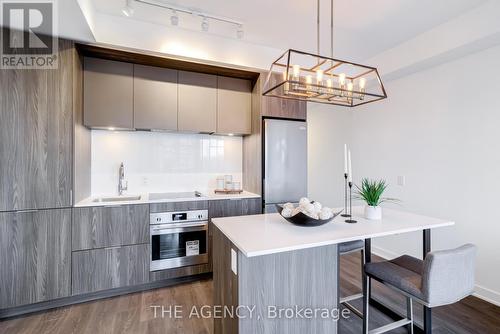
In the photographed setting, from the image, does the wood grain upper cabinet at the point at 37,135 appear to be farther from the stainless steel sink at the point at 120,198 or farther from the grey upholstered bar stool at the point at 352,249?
the grey upholstered bar stool at the point at 352,249

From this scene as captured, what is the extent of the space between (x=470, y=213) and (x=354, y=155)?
5.55 ft

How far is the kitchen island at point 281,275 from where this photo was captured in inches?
52.1

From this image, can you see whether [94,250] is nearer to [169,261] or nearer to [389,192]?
[169,261]

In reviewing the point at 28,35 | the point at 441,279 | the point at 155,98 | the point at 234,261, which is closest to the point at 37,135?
the point at 28,35

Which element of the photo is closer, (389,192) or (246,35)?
(246,35)

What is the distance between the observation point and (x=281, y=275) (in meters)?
1.41

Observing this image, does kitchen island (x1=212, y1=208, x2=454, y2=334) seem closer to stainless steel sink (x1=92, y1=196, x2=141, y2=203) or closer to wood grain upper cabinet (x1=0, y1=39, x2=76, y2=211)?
stainless steel sink (x1=92, y1=196, x2=141, y2=203)

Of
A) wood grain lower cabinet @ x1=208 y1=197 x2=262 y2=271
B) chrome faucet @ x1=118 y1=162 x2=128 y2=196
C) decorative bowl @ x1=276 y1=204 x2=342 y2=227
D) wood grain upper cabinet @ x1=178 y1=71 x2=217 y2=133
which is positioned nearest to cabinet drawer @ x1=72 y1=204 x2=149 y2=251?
chrome faucet @ x1=118 y1=162 x2=128 y2=196

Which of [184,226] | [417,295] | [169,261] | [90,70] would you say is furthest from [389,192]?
[90,70]

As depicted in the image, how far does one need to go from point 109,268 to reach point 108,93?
71.8 inches

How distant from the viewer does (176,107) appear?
283cm

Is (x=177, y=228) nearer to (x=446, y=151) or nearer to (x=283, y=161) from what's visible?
(x=283, y=161)

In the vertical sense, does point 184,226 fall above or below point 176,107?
below

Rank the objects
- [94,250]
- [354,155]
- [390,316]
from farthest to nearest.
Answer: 1. [354,155]
2. [94,250]
3. [390,316]
